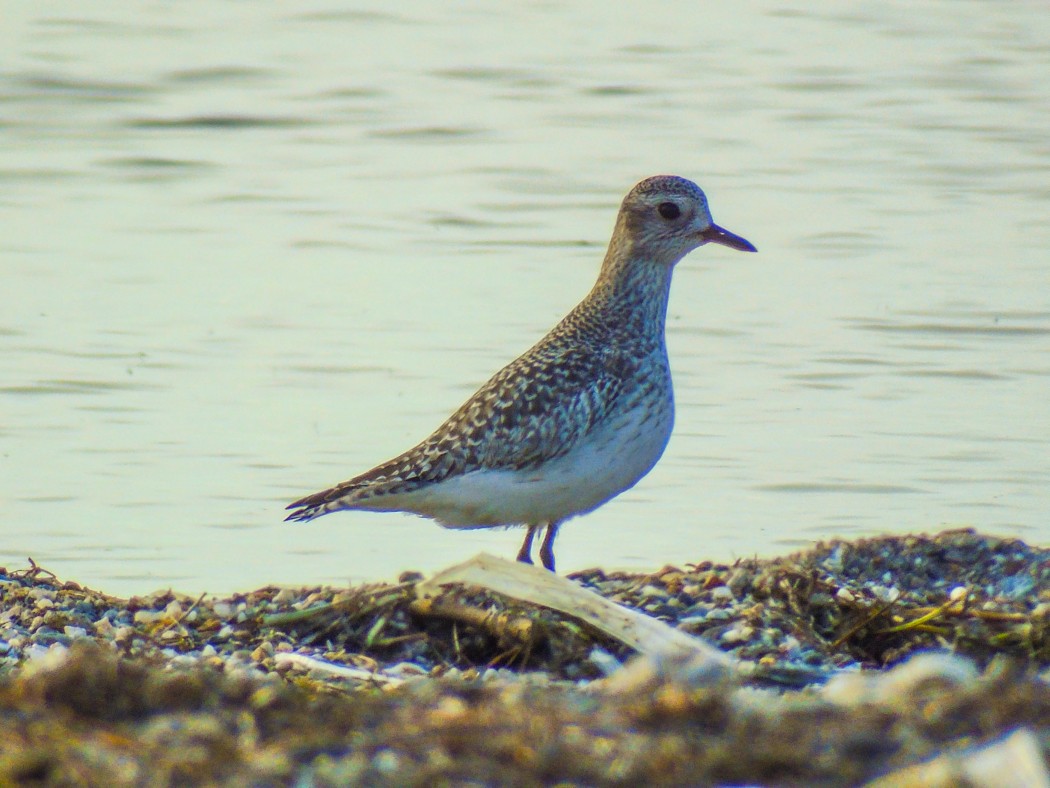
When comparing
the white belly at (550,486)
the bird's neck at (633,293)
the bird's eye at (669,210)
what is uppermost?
the bird's eye at (669,210)

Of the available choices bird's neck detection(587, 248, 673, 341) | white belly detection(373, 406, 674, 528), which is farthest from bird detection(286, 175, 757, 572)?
bird's neck detection(587, 248, 673, 341)

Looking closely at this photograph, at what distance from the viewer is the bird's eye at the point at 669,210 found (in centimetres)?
756

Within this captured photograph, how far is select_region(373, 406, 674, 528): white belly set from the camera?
6645mm

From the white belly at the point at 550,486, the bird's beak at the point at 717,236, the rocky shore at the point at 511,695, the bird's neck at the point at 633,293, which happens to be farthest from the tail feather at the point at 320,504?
the bird's beak at the point at 717,236

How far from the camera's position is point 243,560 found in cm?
775

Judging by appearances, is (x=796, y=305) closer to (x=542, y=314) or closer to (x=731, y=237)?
(x=542, y=314)

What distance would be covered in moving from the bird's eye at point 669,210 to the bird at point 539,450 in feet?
2.17

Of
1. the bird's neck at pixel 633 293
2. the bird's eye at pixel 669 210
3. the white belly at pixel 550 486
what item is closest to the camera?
the white belly at pixel 550 486

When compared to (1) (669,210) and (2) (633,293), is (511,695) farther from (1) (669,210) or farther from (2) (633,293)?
(1) (669,210)

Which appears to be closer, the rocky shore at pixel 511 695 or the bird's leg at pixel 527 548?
the rocky shore at pixel 511 695

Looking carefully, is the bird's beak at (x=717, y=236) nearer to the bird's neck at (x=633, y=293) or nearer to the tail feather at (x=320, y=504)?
the bird's neck at (x=633, y=293)

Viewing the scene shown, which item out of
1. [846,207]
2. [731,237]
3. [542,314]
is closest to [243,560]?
[731,237]

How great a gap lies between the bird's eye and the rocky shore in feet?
6.60

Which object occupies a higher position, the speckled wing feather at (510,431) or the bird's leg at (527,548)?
the speckled wing feather at (510,431)
